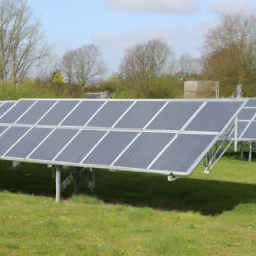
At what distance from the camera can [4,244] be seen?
31.6 feet

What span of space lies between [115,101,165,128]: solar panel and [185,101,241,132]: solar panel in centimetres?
165

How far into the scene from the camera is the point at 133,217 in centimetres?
1249

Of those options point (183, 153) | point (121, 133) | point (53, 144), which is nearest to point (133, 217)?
point (183, 153)

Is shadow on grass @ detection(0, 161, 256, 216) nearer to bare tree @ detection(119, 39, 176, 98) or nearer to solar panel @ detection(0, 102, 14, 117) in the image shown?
solar panel @ detection(0, 102, 14, 117)

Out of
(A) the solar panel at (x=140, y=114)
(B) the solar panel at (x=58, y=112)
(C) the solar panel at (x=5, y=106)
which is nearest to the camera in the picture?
(A) the solar panel at (x=140, y=114)

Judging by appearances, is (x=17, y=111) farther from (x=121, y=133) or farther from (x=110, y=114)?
(x=121, y=133)

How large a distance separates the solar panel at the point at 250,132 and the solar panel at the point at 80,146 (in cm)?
1366

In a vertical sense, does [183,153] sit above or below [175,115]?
below

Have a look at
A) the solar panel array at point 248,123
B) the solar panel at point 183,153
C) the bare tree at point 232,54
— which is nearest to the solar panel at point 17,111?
the solar panel at point 183,153

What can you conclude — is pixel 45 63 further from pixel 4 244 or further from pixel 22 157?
pixel 4 244

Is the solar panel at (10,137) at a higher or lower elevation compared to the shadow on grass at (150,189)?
higher

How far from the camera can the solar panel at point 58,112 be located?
16.6 m

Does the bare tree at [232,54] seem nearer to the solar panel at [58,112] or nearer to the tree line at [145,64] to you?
the tree line at [145,64]

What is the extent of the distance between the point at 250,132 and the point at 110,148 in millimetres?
14820
